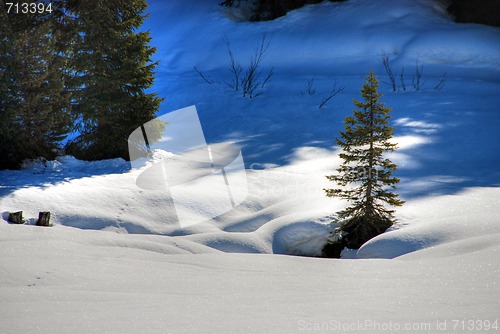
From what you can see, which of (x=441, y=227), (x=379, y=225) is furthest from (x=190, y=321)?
(x=379, y=225)

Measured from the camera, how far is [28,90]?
8.26m

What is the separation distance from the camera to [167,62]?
18094mm

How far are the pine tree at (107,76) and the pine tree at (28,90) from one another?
0.63 m

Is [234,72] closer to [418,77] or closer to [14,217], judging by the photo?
[418,77]

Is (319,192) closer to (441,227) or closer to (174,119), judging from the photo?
(441,227)

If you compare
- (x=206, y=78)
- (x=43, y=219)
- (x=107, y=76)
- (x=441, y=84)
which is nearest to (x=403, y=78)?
(x=441, y=84)

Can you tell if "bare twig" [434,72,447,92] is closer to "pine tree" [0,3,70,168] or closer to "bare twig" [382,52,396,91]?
"bare twig" [382,52,396,91]

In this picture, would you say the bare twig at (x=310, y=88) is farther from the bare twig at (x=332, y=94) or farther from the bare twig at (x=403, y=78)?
the bare twig at (x=403, y=78)

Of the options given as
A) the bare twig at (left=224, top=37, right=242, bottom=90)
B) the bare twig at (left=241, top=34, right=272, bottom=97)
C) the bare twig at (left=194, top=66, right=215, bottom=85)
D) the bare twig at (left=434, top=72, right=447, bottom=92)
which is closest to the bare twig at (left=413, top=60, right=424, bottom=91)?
the bare twig at (left=434, top=72, right=447, bottom=92)

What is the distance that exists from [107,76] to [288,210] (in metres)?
4.18

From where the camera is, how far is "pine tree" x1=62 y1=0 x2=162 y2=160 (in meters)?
9.30

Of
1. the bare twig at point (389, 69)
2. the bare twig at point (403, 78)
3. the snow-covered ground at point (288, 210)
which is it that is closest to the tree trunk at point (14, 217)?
the snow-covered ground at point (288, 210)

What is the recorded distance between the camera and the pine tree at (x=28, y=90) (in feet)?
26.4

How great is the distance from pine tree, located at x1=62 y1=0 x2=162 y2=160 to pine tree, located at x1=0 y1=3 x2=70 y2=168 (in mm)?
629
